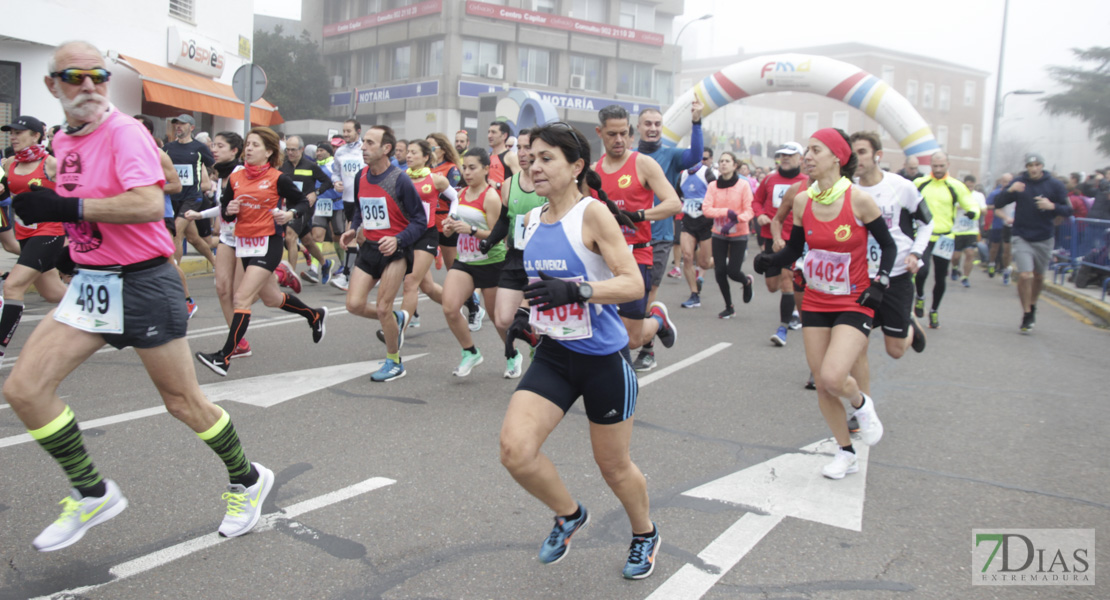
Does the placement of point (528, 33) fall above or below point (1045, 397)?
above

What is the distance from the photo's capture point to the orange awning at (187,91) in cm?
1830

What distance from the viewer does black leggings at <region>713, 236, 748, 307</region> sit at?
1040cm

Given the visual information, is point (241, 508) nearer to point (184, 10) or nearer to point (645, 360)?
point (645, 360)

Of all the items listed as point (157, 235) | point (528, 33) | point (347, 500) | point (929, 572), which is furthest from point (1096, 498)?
point (528, 33)

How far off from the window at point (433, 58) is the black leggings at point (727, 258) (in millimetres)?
37733

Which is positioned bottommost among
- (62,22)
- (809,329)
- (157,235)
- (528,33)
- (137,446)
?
(137,446)

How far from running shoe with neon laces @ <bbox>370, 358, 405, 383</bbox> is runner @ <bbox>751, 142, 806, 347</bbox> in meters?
3.89

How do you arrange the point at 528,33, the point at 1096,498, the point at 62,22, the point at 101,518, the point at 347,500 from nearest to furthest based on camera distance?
the point at 101,518, the point at 347,500, the point at 1096,498, the point at 62,22, the point at 528,33

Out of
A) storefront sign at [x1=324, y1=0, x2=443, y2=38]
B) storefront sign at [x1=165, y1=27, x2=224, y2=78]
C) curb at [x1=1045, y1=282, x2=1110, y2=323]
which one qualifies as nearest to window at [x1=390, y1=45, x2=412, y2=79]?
storefront sign at [x1=324, y1=0, x2=443, y2=38]

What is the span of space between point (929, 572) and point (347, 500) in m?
2.62

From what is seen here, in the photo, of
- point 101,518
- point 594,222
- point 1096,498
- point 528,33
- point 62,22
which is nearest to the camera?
point 594,222

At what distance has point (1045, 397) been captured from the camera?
693cm

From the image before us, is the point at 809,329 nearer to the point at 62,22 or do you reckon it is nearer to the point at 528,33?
the point at 62,22

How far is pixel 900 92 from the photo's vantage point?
7962 cm
